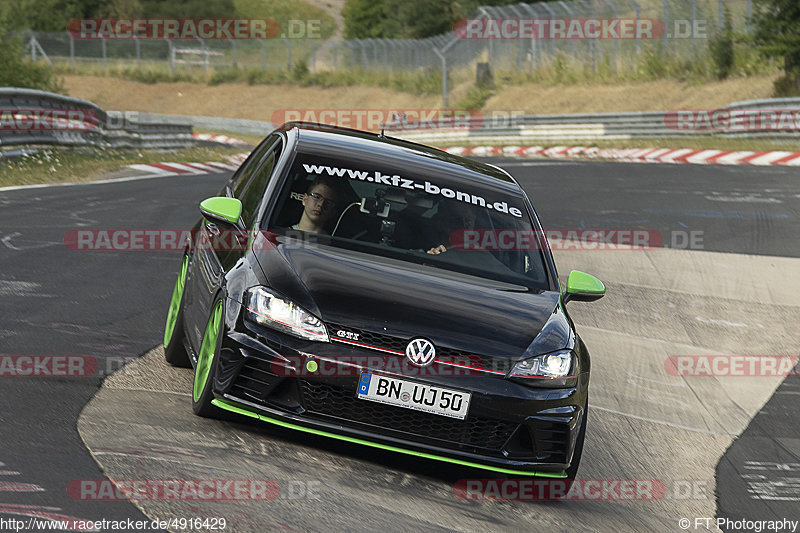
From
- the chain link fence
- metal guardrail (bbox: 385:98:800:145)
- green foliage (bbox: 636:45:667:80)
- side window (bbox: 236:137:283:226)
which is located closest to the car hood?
side window (bbox: 236:137:283:226)

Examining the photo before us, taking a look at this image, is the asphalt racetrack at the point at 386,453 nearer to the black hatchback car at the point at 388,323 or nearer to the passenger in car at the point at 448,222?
the black hatchback car at the point at 388,323

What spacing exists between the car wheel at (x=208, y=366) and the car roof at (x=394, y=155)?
1.34 meters

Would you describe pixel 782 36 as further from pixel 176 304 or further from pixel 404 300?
pixel 404 300

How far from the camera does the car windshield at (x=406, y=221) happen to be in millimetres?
6008

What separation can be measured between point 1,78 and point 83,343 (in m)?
23.5

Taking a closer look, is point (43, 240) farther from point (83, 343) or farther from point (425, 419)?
point (425, 419)

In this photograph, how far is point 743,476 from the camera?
6254 mm

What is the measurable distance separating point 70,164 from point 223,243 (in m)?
14.7

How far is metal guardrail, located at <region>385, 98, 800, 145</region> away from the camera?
90.1ft

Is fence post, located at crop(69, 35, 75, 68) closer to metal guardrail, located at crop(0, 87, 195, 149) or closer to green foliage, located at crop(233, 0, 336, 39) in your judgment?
→ metal guardrail, located at crop(0, 87, 195, 149)

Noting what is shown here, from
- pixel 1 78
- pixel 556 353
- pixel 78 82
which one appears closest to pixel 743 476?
pixel 556 353

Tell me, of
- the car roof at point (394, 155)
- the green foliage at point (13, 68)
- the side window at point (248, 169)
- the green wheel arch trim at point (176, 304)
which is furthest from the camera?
the green foliage at point (13, 68)

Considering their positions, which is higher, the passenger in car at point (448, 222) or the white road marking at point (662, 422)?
the passenger in car at point (448, 222)

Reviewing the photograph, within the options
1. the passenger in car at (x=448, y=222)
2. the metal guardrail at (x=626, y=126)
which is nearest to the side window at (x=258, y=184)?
the passenger in car at (x=448, y=222)
